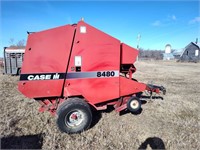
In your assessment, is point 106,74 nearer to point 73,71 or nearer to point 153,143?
point 73,71

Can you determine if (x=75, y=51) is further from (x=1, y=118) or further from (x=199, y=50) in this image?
(x=199, y=50)

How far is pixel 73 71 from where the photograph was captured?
4.19 m

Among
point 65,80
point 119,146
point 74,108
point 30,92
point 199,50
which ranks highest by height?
point 199,50

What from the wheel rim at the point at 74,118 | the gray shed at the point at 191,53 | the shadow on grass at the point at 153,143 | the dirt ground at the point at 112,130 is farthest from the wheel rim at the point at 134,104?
the gray shed at the point at 191,53

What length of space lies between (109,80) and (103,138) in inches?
56.4

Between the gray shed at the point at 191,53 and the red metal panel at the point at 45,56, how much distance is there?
51187mm

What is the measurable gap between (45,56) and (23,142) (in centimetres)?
193

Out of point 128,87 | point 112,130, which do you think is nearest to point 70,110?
point 112,130

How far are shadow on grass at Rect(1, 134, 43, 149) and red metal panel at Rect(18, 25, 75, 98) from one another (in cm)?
94

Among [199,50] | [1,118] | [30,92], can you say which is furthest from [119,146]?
[199,50]

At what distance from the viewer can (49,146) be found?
3551 mm

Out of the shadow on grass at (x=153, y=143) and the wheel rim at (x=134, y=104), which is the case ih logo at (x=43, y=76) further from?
the shadow on grass at (x=153, y=143)

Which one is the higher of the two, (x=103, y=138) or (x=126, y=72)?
(x=126, y=72)

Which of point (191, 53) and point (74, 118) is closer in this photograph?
point (74, 118)
